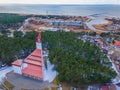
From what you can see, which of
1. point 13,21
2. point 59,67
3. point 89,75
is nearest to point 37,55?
point 59,67

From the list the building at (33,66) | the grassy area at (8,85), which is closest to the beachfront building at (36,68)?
the building at (33,66)

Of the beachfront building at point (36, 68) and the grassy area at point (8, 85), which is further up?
the beachfront building at point (36, 68)

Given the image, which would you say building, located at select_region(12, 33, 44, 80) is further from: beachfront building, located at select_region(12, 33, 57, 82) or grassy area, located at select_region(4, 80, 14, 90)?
grassy area, located at select_region(4, 80, 14, 90)

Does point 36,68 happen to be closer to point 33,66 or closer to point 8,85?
point 33,66

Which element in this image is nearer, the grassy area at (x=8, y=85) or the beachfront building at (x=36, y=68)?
the grassy area at (x=8, y=85)

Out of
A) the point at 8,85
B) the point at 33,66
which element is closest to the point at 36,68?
the point at 33,66

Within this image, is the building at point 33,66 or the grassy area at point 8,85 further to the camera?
the building at point 33,66

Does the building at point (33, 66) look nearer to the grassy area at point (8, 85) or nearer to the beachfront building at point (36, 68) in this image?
the beachfront building at point (36, 68)
